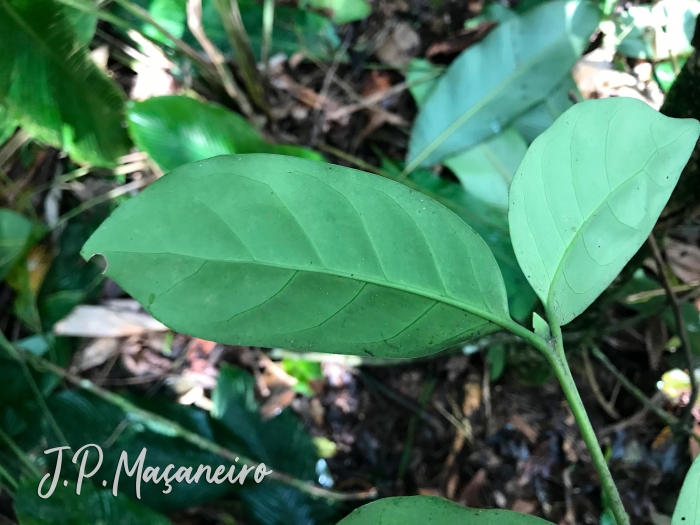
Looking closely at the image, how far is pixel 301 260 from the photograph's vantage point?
0.99 ft

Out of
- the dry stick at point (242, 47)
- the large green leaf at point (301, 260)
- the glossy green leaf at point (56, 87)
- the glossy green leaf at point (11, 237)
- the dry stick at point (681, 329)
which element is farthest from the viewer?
the glossy green leaf at point (11, 237)

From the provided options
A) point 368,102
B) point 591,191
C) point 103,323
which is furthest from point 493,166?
point 103,323

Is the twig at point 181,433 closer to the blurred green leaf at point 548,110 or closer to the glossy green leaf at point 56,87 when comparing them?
the glossy green leaf at point 56,87

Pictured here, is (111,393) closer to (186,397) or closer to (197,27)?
(186,397)

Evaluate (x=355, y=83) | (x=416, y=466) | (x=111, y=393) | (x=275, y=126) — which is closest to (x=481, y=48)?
(x=355, y=83)

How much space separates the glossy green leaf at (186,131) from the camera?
2.71 feet

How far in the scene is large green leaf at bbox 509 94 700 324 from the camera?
1.04ft

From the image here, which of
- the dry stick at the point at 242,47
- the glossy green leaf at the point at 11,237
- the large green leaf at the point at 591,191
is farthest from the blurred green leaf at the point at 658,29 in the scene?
the glossy green leaf at the point at 11,237

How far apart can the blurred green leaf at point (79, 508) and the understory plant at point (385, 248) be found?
554mm

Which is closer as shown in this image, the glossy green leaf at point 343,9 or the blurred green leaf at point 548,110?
the blurred green leaf at point 548,110

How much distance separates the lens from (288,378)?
987 millimetres

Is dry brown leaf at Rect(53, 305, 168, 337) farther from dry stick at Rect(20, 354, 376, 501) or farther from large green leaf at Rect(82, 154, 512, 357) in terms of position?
large green leaf at Rect(82, 154, 512, 357)

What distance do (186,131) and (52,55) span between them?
0.84 feet

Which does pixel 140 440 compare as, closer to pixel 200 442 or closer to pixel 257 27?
pixel 200 442
